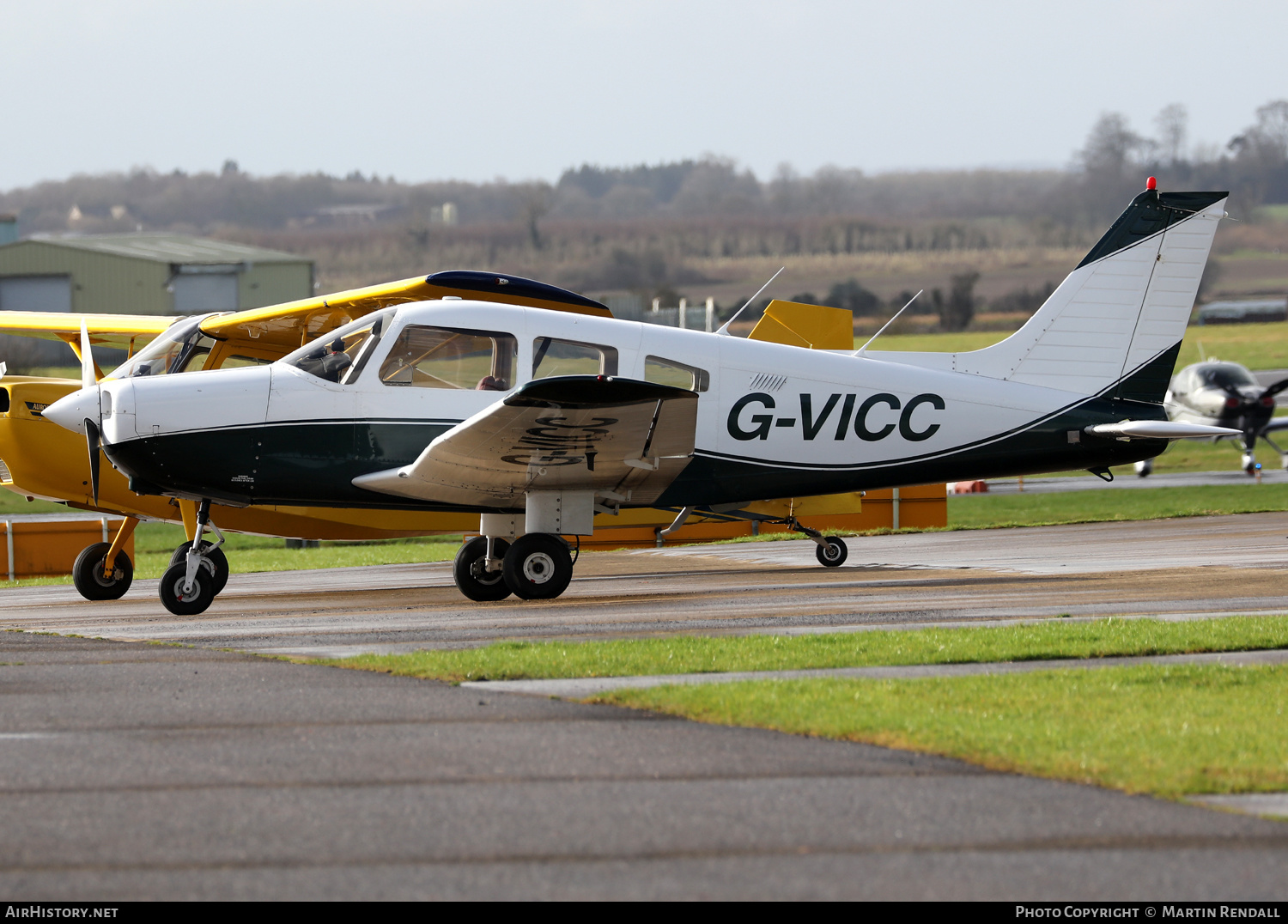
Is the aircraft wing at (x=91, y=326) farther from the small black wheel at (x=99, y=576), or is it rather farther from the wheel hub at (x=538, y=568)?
the wheel hub at (x=538, y=568)

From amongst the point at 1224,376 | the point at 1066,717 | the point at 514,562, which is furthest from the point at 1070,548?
the point at 1224,376

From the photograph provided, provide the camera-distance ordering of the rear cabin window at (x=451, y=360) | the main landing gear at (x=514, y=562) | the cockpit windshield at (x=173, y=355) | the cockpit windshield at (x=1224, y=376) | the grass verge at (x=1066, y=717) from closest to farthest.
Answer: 1. the grass verge at (x=1066, y=717)
2. the rear cabin window at (x=451, y=360)
3. the main landing gear at (x=514, y=562)
4. the cockpit windshield at (x=173, y=355)
5. the cockpit windshield at (x=1224, y=376)

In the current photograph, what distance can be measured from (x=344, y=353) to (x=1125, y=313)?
7763 mm

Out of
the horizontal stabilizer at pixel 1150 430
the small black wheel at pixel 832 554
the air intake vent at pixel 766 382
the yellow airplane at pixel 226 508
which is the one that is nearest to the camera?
the horizontal stabilizer at pixel 1150 430

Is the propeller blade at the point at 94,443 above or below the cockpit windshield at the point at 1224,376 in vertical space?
below

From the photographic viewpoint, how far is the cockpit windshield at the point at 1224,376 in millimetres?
39125

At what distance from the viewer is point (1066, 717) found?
253 inches

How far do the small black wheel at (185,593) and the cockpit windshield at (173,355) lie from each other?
2773 millimetres

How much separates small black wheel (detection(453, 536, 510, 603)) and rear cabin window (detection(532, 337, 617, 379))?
202 cm

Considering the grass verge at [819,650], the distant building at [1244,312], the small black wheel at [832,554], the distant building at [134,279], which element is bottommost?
the small black wheel at [832,554]

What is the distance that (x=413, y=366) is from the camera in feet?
41.3

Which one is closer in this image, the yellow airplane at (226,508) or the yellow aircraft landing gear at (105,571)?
the yellow airplane at (226,508)

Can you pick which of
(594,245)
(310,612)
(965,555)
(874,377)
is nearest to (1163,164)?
(594,245)

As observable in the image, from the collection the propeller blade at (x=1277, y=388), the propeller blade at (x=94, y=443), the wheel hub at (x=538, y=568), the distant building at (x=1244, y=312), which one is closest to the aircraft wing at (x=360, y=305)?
the propeller blade at (x=94, y=443)
